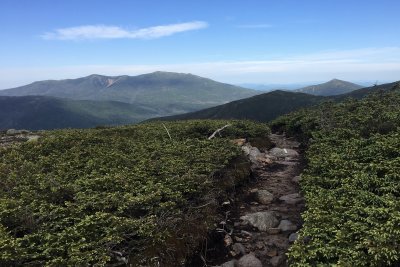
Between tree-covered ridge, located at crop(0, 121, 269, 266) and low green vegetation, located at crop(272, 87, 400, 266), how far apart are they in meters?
4.53

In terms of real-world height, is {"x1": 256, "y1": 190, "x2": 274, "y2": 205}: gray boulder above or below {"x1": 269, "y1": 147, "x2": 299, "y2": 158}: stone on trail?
below

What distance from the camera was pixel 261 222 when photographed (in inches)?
630

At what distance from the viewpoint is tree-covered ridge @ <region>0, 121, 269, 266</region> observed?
10.0 metres

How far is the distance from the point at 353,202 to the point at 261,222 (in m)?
5.45

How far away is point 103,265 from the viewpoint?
9500 mm

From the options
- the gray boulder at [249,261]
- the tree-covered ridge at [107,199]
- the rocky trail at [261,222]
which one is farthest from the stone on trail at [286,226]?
the tree-covered ridge at [107,199]

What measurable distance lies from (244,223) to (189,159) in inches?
190

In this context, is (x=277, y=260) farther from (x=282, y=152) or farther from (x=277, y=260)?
(x=282, y=152)

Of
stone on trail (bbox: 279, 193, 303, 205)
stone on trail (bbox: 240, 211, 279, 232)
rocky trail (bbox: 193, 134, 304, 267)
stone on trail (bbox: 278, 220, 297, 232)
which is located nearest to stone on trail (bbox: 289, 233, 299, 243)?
rocky trail (bbox: 193, 134, 304, 267)

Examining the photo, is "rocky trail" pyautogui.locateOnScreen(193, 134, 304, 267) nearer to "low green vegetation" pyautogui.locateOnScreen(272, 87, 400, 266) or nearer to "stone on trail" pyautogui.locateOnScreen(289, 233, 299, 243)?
"stone on trail" pyautogui.locateOnScreen(289, 233, 299, 243)

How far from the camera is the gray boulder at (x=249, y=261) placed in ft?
41.7

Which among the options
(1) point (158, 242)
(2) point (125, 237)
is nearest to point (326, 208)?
(1) point (158, 242)

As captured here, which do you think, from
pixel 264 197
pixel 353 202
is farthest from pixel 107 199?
pixel 264 197

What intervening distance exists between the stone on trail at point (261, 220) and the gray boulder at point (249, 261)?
104 inches
